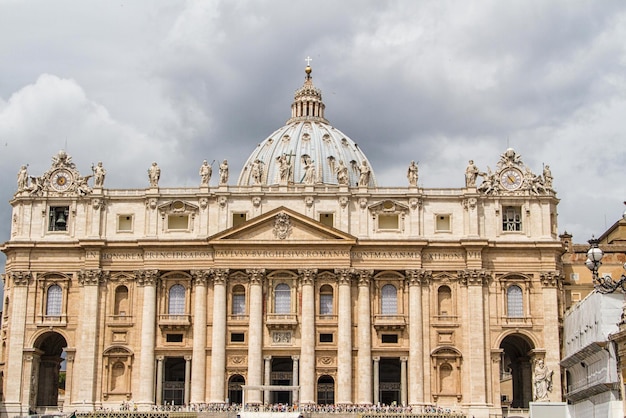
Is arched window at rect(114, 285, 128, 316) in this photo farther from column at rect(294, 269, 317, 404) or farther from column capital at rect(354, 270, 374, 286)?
column capital at rect(354, 270, 374, 286)

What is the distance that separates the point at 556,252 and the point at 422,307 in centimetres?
1181

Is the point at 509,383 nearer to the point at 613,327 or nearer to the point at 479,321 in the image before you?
the point at 479,321

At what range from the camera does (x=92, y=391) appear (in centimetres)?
8062

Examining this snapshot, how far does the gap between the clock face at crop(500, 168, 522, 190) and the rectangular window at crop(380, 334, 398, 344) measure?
15411 mm

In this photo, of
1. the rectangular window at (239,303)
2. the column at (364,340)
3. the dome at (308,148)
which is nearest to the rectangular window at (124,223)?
the rectangular window at (239,303)

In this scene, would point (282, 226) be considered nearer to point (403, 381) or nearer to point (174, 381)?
point (403, 381)

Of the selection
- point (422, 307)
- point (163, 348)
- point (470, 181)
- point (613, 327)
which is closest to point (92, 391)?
point (163, 348)

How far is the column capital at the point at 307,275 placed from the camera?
81.6 m

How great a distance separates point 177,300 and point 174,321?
2.14 m

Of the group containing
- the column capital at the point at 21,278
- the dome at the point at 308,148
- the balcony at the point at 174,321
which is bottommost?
the balcony at the point at 174,321

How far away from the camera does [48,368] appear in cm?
8681

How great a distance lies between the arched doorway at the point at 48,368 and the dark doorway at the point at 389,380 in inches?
1029

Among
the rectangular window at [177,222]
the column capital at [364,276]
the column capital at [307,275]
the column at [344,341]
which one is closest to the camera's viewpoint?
Result: the column at [344,341]

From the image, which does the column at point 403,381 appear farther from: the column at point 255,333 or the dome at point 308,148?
the dome at point 308,148
